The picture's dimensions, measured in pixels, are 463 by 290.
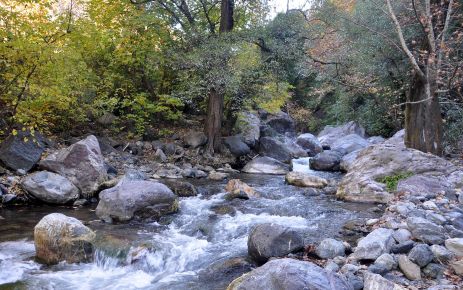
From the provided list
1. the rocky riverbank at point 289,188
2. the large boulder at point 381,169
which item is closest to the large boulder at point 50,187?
the rocky riverbank at point 289,188

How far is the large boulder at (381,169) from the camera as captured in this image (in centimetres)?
891

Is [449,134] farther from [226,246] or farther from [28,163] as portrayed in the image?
[28,163]

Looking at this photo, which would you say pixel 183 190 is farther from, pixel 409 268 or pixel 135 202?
pixel 409 268

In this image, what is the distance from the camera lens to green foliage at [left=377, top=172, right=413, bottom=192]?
8.90 metres

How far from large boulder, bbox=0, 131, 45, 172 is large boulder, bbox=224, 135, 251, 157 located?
7546 millimetres

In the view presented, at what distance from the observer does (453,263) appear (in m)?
4.47

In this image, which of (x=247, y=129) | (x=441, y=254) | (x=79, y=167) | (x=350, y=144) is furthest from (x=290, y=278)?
(x=350, y=144)

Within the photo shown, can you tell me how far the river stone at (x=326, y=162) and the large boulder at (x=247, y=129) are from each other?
280cm

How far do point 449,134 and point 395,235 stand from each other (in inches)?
379

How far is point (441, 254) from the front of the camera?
4703mm

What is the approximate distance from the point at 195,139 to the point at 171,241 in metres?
8.87

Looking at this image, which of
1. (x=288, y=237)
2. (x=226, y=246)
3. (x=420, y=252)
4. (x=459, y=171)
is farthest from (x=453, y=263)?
(x=459, y=171)

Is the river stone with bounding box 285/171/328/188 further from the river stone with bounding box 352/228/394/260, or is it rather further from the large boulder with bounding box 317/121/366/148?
the large boulder with bounding box 317/121/366/148

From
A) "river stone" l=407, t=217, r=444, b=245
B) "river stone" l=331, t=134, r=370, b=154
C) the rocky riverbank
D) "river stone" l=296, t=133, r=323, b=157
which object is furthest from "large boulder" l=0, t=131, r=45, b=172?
"river stone" l=296, t=133, r=323, b=157
